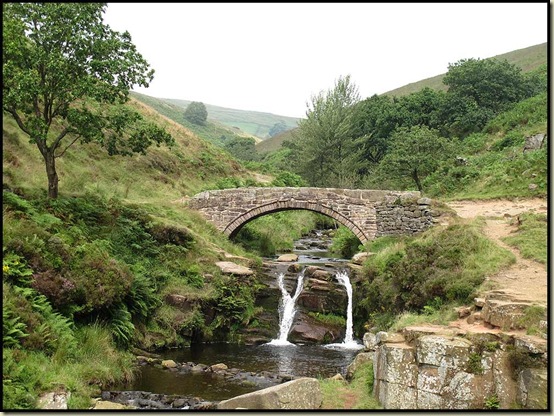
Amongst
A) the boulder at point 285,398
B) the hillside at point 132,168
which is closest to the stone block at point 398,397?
the boulder at point 285,398

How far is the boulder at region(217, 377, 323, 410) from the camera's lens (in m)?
8.42

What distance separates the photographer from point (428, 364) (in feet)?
27.4

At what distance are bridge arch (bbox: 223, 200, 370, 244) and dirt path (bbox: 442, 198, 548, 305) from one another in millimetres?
4161

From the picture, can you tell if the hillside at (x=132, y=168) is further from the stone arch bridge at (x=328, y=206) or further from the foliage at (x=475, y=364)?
the foliage at (x=475, y=364)

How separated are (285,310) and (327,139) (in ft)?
79.3

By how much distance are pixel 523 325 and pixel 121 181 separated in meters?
21.3

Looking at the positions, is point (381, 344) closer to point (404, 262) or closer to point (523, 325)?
point (523, 325)

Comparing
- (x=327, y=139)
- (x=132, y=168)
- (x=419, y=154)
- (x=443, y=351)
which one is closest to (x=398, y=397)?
(x=443, y=351)

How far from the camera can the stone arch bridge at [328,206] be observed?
19.8 metres

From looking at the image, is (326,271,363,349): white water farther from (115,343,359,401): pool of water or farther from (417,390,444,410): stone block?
(417,390,444,410): stone block

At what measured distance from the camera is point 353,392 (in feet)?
31.4

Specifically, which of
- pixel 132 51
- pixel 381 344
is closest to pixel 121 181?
pixel 132 51

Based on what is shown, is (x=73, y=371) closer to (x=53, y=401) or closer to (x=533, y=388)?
(x=53, y=401)

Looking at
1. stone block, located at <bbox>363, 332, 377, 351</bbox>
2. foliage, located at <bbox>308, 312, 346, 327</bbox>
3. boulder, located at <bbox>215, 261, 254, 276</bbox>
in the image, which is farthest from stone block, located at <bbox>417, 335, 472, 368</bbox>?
boulder, located at <bbox>215, 261, 254, 276</bbox>
